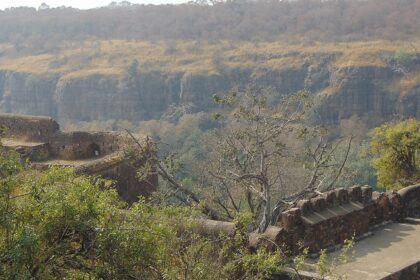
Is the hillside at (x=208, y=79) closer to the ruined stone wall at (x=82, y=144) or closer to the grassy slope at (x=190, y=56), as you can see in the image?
the grassy slope at (x=190, y=56)

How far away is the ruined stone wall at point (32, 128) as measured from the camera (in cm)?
1922

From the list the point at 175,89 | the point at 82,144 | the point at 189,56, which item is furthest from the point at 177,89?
the point at 82,144

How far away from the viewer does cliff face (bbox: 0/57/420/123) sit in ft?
266

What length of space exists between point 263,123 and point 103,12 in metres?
147

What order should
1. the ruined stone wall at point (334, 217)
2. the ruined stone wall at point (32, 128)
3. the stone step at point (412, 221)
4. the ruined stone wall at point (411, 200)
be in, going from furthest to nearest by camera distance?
1. the ruined stone wall at point (32, 128)
2. the ruined stone wall at point (411, 200)
3. the stone step at point (412, 221)
4. the ruined stone wall at point (334, 217)

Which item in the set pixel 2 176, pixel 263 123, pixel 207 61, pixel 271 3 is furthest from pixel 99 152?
pixel 271 3

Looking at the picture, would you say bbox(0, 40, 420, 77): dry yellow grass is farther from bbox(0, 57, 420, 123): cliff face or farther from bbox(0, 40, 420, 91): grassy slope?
bbox(0, 57, 420, 123): cliff face

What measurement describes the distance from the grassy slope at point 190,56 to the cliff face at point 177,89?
158 centimetres

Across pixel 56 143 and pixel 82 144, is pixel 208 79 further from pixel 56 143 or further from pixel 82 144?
pixel 82 144

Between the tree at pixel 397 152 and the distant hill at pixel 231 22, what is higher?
the distant hill at pixel 231 22

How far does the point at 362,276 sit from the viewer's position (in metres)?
9.24

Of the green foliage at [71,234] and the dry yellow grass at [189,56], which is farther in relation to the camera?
the dry yellow grass at [189,56]

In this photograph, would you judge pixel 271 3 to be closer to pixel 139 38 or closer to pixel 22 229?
pixel 139 38

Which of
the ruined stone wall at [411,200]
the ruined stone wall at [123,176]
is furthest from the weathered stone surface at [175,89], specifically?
the ruined stone wall at [411,200]
